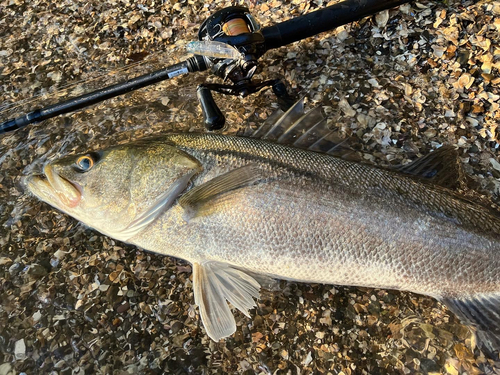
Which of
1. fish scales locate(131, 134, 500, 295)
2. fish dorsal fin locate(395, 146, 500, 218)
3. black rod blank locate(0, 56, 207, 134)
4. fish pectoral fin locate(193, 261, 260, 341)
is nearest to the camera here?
fish scales locate(131, 134, 500, 295)

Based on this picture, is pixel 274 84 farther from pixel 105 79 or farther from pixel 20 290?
pixel 20 290

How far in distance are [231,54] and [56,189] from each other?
127 cm

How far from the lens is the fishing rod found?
7.21ft

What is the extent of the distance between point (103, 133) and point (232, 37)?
1.21m

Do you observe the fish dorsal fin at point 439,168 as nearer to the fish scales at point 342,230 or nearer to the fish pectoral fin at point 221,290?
the fish scales at point 342,230

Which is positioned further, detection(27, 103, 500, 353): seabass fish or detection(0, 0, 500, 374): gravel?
detection(0, 0, 500, 374): gravel

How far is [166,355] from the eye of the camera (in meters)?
2.08

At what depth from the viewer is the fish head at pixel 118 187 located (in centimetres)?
207

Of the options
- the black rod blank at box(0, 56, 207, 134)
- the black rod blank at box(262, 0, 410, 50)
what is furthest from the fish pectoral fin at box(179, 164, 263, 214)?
the black rod blank at box(262, 0, 410, 50)

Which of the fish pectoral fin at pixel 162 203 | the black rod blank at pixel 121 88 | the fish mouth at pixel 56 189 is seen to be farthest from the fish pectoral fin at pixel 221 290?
the black rod blank at pixel 121 88

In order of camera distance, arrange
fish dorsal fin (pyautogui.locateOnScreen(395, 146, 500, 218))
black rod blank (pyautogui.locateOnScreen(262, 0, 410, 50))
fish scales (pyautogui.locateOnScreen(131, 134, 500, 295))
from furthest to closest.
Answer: black rod blank (pyautogui.locateOnScreen(262, 0, 410, 50)) → fish dorsal fin (pyautogui.locateOnScreen(395, 146, 500, 218)) → fish scales (pyautogui.locateOnScreen(131, 134, 500, 295))

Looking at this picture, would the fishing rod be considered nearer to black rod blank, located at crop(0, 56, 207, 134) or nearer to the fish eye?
black rod blank, located at crop(0, 56, 207, 134)

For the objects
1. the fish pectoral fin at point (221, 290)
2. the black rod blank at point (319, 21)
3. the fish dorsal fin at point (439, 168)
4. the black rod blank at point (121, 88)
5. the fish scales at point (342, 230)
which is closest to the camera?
the fish scales at point (342, 230)

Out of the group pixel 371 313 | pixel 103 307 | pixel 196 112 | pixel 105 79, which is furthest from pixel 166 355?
pixel 105 79
